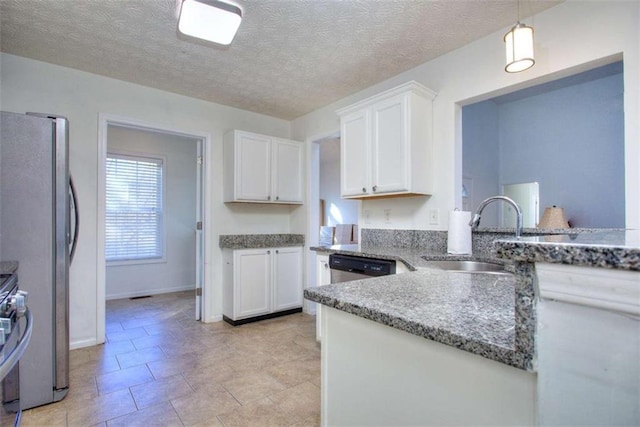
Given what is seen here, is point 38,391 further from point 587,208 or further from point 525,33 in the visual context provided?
point 587,208

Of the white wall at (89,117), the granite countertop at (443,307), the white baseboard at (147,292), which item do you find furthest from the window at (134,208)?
the granite countertop at (443,307)

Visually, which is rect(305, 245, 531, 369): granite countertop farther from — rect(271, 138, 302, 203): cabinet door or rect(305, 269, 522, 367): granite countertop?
rect(271, 138, 302, 203): cabinet door

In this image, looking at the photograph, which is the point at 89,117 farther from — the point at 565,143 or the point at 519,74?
the point at 565,143

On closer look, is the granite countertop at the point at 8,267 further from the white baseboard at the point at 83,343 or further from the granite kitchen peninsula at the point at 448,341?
the granite kitchen peninsula at the point at 448,341

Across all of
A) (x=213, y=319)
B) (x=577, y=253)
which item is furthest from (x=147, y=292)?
(x=577, y=253)

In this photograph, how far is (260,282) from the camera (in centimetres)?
357

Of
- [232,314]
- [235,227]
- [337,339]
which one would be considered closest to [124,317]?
[232,314]

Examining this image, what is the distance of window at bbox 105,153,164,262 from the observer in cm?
453

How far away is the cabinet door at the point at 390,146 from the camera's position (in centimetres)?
249

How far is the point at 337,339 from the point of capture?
3.05 feet

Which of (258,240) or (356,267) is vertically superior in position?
(258,240)

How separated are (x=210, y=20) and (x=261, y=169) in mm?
1738

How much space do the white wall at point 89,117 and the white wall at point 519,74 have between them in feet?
5.75

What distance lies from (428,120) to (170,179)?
3968mm
